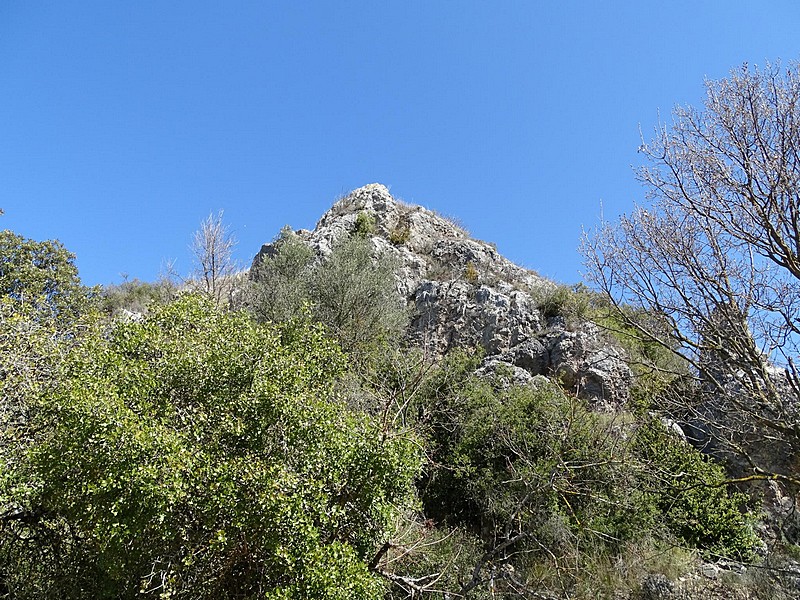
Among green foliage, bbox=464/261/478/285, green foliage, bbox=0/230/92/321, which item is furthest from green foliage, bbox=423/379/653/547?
green foliage, bbox=0/230/92/321

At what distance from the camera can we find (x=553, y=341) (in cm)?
1686

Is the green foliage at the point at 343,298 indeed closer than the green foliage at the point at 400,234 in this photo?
Yes

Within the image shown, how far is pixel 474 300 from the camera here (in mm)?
18750

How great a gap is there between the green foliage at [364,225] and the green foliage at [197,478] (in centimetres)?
1615

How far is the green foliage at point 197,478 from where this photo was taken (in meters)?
5.09

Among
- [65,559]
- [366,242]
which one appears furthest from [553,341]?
[65,559]

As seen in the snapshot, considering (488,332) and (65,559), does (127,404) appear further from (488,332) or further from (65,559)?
(488,332)

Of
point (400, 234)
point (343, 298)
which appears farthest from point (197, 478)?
point (400, 234)

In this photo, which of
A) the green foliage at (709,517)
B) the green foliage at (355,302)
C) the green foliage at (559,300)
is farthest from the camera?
the green foliage at (559,300)

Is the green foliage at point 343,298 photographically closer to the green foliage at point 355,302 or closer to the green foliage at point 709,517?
the green foliage at point 355,302

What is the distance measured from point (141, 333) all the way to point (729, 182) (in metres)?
8.12

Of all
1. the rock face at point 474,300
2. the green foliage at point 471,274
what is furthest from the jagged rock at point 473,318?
the green foliage at point 471,274

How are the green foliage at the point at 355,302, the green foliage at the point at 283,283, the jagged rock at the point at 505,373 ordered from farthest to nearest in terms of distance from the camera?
the green foliage at the point at 355,302 < the green foliage at the point at 283,283 < the jagged rock at the point at 505,373

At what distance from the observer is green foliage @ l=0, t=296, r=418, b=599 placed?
16.7 ft
